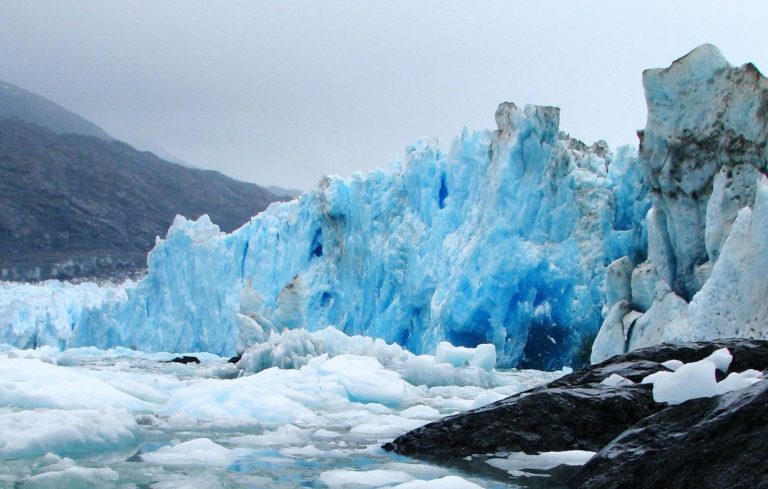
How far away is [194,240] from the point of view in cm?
2995

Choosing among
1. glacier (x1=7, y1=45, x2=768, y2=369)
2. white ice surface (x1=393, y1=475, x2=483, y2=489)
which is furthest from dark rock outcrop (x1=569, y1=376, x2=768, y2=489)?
glacier (x1=7, y1=45, x2=768, y2=369)

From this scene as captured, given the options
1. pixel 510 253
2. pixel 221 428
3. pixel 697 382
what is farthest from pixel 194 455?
pixel 510 253

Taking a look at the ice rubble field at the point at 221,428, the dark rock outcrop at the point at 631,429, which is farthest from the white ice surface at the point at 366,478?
the dark rock outcrop at the point at 631,429

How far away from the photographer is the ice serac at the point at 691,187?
12258 mm

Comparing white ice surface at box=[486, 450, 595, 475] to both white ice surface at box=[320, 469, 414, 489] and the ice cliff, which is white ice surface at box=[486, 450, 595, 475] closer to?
white ice surface at box=[320, 469, 414, 489]

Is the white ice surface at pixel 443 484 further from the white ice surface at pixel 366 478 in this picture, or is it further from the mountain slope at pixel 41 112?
the mountain slope at pixel 41 112

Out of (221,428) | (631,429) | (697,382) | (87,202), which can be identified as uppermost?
(87,202)

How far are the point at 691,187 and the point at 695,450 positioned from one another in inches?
441

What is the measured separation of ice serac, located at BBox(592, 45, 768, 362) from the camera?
12.3 m

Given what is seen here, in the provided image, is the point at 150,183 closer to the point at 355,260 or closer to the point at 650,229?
the point at 355,260

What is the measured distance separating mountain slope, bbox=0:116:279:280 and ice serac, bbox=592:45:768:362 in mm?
64689

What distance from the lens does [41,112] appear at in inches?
6147

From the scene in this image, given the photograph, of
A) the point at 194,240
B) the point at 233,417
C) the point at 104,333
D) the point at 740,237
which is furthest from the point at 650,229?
the point at 104,333

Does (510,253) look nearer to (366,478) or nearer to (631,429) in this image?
(366,478)
